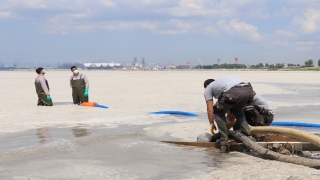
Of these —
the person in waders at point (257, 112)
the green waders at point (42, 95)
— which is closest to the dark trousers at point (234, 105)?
the person in waders at point (257, 112)

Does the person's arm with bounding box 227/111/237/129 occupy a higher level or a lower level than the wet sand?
higher

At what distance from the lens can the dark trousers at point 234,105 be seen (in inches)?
276

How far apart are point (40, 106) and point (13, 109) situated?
1004 mm

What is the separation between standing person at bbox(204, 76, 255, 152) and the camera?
277 inches

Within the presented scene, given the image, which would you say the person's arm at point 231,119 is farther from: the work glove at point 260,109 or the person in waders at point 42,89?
the person in waders at point 42,89

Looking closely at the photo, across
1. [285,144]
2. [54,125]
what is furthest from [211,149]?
[54,125]

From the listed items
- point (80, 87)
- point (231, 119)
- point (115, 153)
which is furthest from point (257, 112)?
point (80, 87)

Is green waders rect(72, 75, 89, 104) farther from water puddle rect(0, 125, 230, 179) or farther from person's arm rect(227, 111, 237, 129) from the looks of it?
person's arm rect(227, 111, 237, 129)

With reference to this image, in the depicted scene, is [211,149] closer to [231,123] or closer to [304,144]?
[231,123]

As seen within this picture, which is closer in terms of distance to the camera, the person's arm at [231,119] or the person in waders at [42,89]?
the person's arm at [231,119]

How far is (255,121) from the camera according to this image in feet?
26.4

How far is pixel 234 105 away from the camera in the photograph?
281 inches

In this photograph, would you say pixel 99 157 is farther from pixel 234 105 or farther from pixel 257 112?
pixel 257 112

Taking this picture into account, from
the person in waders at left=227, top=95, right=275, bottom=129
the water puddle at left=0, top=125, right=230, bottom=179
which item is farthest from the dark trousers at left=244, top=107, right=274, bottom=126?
the water puddle at left=0, top=125, right=230, bottom=179
